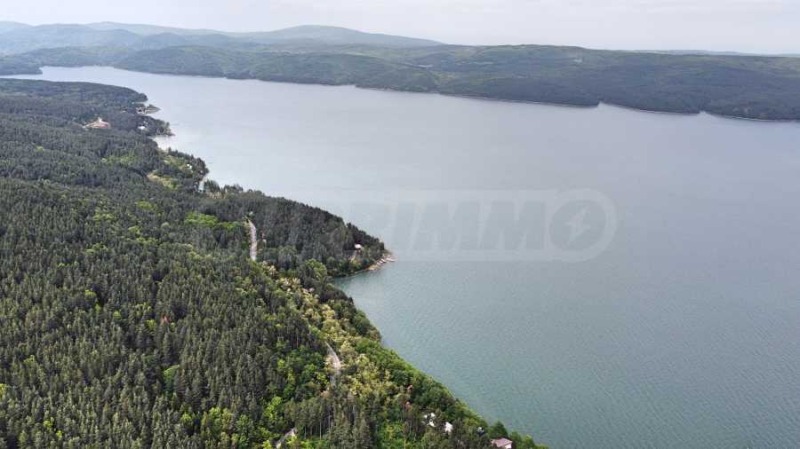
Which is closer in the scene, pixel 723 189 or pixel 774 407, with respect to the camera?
Result: pixel 774 407

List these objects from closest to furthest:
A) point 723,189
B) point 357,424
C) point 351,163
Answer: point 357,424 → point 723,189 → point 351,163

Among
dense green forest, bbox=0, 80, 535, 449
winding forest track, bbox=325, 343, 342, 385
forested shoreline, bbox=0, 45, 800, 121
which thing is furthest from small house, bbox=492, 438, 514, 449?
forested shoreline, bbox=0, 45, 800, 121

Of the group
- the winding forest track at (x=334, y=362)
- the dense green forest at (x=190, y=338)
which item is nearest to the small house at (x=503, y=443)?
the dense green forest at (x=190, y=338)

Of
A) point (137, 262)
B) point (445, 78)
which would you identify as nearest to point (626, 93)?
point (445, 78)

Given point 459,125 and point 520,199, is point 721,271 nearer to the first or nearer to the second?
point 520,199

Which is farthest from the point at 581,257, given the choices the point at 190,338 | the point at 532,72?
the point at 532,72

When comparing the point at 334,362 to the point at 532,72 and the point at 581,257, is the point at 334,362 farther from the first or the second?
the point at 532,72

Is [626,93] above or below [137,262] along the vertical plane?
above
